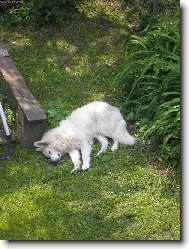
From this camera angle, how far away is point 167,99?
7441 millimetres

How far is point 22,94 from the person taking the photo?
7.18 meters

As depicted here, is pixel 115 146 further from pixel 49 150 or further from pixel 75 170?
pixel 49 150

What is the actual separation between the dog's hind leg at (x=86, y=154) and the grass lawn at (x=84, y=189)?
0.24 feet

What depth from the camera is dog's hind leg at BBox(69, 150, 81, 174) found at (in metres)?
6.84

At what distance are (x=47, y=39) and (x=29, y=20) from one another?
1.80 ft

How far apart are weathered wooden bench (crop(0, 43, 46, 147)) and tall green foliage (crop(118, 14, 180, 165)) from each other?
1.36 m

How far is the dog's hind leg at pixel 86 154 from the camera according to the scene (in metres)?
6.91

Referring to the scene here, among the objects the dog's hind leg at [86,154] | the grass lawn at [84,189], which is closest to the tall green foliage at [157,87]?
the grass lawn at [84,189]

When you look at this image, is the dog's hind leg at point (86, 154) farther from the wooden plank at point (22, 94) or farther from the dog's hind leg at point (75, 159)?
the wooden plank at point (22, 94)

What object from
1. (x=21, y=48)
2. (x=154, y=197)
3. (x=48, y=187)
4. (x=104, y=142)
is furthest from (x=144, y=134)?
(x=21, y=48)

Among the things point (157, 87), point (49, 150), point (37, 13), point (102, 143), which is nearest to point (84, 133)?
point (102, 143)

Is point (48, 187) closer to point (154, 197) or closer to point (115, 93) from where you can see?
point (154, 197)

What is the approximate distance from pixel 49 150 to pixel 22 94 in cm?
83

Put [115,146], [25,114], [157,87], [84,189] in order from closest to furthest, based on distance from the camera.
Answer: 1. [84,189]
2. [25,114]
3. [115,146]
4. [157,87]
